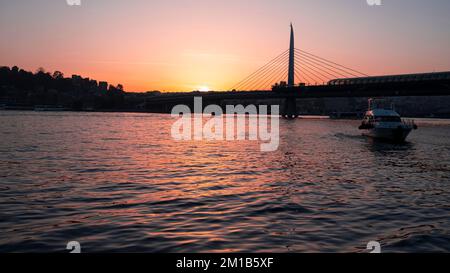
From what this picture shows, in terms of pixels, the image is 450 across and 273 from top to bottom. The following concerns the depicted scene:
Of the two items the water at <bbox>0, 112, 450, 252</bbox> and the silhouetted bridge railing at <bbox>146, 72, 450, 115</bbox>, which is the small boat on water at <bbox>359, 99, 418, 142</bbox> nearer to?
the water at <bbox>0, 112, 450, 252</bbox>

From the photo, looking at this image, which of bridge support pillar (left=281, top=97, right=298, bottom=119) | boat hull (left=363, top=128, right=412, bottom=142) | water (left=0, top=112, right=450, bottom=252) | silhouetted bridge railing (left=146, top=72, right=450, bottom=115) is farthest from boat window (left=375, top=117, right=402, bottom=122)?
bridge support pillar (left=281, top=97, right=298, bottom=119)

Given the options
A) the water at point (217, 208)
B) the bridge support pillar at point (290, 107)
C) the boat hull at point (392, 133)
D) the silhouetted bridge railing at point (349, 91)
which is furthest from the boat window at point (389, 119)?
the bridge support pillar at point (290, 107)

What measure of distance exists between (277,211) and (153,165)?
512 inches

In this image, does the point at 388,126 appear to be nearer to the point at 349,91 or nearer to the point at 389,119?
the point at 389,119

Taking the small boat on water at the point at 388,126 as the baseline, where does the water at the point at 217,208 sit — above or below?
below

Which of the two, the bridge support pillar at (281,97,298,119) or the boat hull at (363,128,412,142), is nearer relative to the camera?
the boat hull at (363,128,412,142)

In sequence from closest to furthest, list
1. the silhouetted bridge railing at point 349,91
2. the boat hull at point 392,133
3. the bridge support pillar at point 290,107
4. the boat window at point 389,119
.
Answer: the boat hull at point 392,133
the boat window at point 389,119
the silhouetted bridge railing at point 349,91
the bridge support pillar at point 290,107

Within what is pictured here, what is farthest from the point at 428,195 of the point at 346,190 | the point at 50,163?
the point at 50,163

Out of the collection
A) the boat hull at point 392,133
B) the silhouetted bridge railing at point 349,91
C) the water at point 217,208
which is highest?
the silhouetted bridge railing at point 349,91

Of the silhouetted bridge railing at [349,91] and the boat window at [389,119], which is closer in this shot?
the boat window at [389,119]

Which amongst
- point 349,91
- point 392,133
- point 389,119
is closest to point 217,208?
point 392,133

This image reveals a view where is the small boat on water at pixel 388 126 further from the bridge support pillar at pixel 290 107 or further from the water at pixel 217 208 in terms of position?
the bridge support pillar at pixel 290 107

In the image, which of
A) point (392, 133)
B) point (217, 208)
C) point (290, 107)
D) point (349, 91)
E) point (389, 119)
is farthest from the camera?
point (290, 107)
